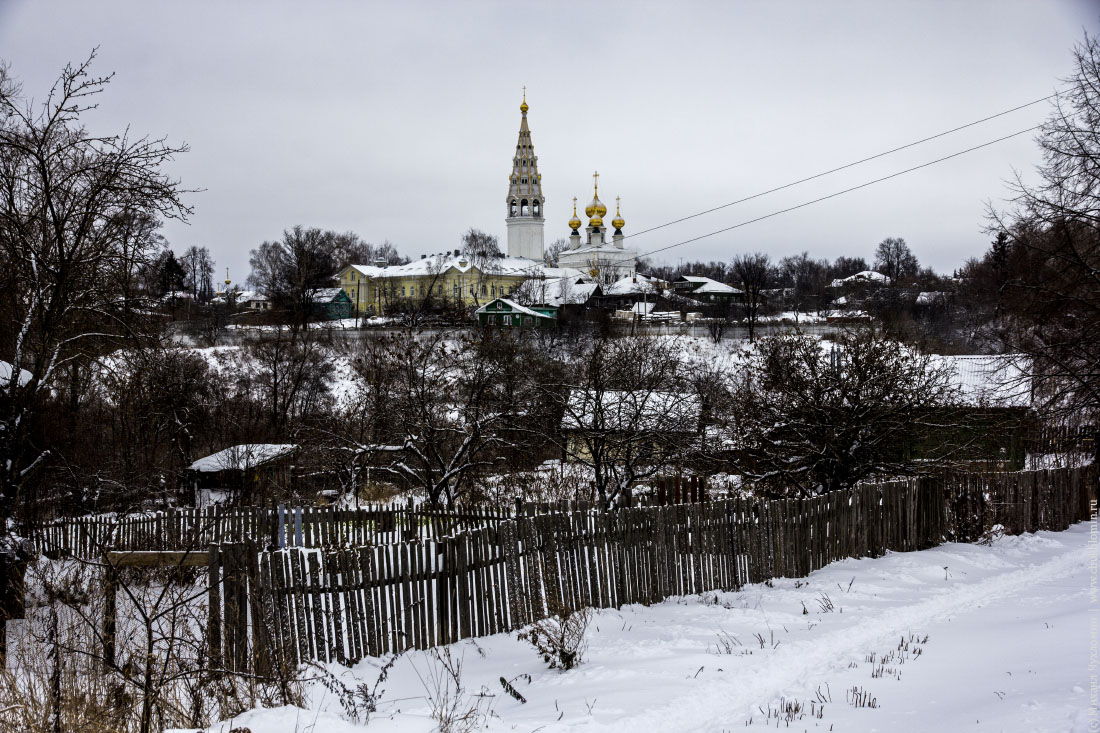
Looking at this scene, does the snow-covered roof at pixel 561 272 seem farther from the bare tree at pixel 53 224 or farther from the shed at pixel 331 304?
the bare tree at pixel 53 224

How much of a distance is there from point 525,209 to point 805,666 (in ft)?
343

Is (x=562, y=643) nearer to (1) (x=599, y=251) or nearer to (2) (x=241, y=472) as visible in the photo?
(2) (x=241, y=472)

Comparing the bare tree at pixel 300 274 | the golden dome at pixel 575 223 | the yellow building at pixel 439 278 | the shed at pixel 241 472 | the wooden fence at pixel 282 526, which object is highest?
the golden dome at pixel 575 223

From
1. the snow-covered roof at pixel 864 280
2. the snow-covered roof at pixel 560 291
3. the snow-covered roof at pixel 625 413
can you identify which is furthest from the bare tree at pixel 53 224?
the snow-covered roof at pixel 864 280

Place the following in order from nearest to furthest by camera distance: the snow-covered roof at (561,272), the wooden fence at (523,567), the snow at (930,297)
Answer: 1. the wooden fence at (523,567)
2. the snow at (930,297)
3. the snow-covered roof at (561,272)

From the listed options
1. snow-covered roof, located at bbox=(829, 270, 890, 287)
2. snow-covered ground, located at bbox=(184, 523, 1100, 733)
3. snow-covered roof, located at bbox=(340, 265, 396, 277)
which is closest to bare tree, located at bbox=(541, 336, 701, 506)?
snow-covered ground, located at bbox=(184, 523, 1100, 733)

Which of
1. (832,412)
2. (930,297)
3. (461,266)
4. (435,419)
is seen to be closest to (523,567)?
(832,412)

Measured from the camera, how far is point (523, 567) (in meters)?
8.78

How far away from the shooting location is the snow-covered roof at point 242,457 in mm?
22266

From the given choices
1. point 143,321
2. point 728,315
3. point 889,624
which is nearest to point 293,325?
point 143,321

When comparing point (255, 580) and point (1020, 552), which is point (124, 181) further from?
point (1020, 552)

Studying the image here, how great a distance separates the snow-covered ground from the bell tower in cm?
9955

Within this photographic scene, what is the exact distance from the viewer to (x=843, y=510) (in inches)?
467

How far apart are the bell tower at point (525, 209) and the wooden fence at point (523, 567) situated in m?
97.1
